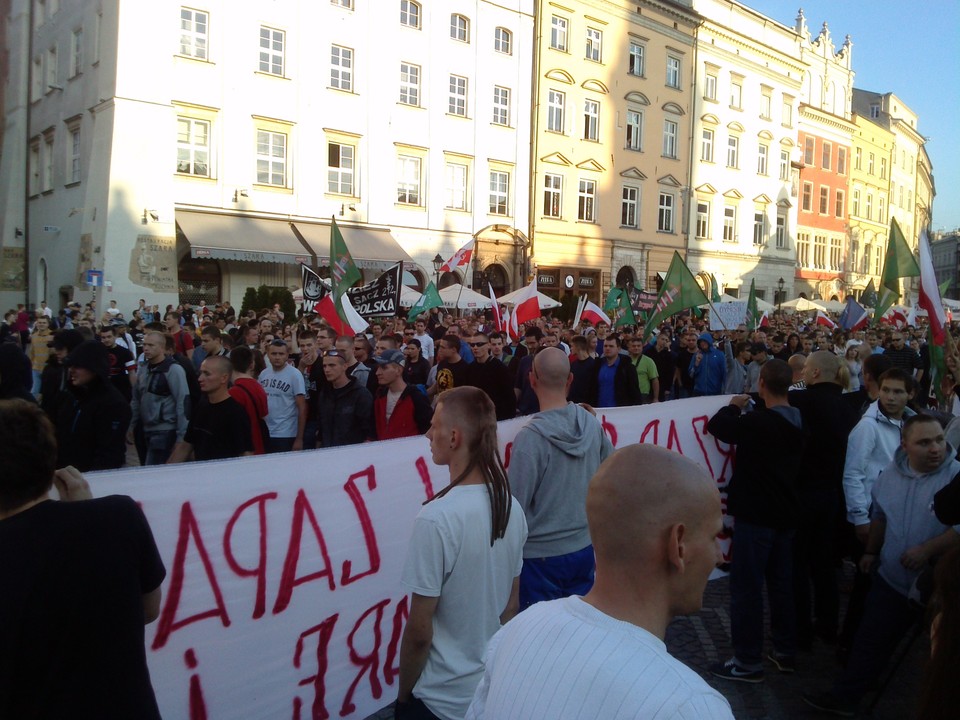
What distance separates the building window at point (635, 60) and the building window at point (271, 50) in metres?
17.0

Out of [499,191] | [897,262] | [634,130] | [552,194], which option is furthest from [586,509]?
[634,130]

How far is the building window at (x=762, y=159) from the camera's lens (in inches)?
1714

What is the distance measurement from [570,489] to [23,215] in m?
30.8

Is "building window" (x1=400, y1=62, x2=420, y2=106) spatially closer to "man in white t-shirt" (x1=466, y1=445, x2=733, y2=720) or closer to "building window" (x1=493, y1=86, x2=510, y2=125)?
"building window" (x1=493, y1=86, x2=510, y2=125)

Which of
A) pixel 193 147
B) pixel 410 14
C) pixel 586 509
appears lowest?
pixel 586 509

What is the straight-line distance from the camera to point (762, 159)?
43844mm

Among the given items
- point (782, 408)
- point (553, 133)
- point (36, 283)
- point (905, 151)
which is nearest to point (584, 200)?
point (553, 133)

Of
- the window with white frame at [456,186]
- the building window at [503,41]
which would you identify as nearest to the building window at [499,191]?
the window with white frame at [456,186]

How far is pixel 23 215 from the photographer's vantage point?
28891 millimetres

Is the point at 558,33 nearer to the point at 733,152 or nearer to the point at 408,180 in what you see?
the point at 408,180

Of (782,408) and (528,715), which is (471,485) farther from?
(782,408)

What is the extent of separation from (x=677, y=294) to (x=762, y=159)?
35882 mm

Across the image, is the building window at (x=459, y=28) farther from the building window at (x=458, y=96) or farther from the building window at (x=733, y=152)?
the building window at (x=733, y=152)

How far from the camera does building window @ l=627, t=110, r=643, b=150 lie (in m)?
36.3
